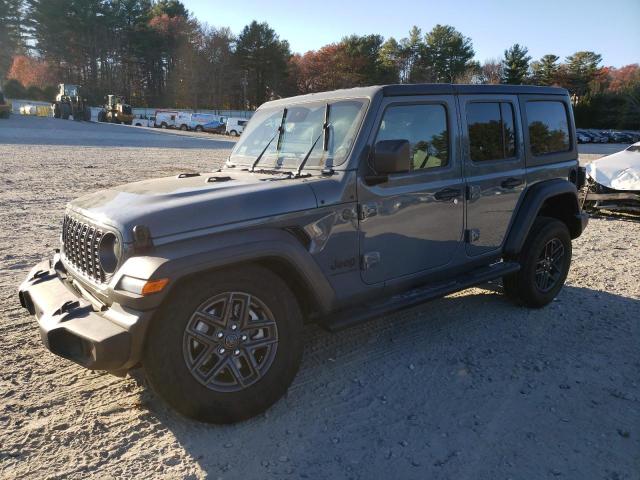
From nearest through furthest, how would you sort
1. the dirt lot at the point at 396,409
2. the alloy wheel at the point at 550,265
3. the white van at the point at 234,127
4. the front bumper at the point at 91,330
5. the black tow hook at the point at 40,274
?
the front bumper at the point at 91,330
the dirt lot at the point at 396,409
the black tow hook at the point at 40,274
the alloy wheel at the point at 550,265
the white van at the point at 234,127

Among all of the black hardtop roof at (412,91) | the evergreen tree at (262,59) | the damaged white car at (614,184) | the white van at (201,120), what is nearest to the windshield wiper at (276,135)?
the black hardtop roof at (412,91)

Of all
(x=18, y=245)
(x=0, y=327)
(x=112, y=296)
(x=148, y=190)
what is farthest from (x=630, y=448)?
(x=18, y=245)

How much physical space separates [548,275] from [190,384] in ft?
12.3

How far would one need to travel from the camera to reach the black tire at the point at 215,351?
274cm

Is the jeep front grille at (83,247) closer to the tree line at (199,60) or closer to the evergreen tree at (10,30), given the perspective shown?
the tree line at (199,60)

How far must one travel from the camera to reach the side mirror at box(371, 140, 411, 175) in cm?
332

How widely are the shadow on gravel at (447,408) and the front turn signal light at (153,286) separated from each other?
0.95m

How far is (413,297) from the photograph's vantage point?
3.76 metres

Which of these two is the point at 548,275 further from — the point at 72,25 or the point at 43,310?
the point at 72,25

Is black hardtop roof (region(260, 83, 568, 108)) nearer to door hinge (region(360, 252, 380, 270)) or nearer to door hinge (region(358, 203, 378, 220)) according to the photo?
door hinge (region(358, 203, 378, 220))

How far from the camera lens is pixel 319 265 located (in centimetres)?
327

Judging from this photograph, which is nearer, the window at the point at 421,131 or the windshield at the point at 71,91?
the window at the point at 421,131

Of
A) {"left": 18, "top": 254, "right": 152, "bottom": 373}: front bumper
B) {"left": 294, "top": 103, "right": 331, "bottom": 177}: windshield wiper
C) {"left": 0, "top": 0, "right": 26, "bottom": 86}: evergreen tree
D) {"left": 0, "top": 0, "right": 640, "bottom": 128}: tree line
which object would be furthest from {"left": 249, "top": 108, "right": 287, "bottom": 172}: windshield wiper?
{"left": 0, "top": 0, "right": 26, "bottom": 86}: evergreen tree

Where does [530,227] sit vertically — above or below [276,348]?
above
